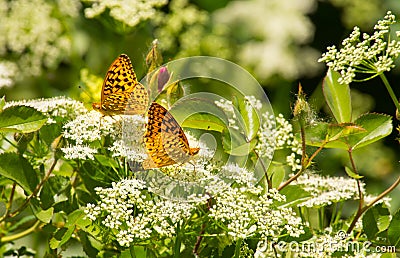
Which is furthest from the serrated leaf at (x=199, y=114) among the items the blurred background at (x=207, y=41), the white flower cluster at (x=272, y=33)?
the white flower cluster at (x=272, y=33)


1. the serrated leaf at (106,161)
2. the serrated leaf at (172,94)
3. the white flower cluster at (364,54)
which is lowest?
the serrated leaf at (106,161)

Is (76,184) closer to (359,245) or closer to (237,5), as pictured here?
(359,245)

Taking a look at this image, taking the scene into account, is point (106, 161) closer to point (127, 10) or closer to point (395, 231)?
point (395, 231)

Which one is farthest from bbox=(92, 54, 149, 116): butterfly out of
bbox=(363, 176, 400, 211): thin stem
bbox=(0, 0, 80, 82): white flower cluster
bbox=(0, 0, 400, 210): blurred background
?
bbox=(0, 0, 80, 82): white flower cluster

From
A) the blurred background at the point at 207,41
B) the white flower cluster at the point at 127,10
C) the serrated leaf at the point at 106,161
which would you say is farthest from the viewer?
the blurred background at the point at 207,41

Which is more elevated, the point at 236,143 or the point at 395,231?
the point at 236,143

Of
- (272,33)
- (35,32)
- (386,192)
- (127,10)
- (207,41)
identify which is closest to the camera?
(386,192)

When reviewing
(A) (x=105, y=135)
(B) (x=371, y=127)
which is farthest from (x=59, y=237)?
(B) (x=371, y=127)

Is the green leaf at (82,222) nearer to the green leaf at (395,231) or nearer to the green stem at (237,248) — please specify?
the green stem at (237,248)
